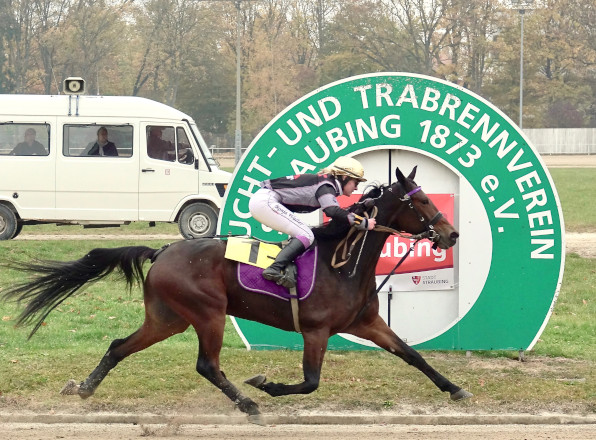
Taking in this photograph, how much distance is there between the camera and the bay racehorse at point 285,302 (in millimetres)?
7367

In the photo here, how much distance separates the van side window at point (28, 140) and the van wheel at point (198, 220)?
286 centimetres

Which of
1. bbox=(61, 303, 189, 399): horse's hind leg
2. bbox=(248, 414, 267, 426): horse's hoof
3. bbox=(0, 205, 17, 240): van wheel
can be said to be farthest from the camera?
bbox=(0, 205, 17, 240): van wheel

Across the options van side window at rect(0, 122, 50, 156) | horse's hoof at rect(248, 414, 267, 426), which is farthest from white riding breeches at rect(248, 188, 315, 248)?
van side window at rect(0, 122, 50, 156)

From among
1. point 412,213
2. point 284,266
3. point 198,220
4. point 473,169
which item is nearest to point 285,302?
point 284,266

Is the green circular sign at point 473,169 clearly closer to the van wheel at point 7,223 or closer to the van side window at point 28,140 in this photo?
the van side window at point 28,140

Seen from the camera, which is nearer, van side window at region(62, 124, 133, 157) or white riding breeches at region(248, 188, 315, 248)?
white riding breeches at region(248, 188, 315, 248)

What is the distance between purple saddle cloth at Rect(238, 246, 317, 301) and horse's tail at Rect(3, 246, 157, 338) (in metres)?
0.87

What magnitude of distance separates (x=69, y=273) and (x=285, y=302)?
1830 millimetres

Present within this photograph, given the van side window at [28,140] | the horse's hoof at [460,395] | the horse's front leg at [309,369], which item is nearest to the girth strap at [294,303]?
the horse's front leg at [309,369]

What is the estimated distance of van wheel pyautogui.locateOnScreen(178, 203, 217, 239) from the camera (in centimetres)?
1941

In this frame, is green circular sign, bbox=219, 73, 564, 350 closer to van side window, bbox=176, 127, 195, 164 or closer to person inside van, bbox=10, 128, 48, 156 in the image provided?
van side window, bbox=176, 127, 195, 164

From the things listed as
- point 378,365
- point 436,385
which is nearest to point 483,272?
point 378,365

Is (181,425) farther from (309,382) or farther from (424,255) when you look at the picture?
(424,255)

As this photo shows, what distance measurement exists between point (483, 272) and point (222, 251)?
298 centimetres
